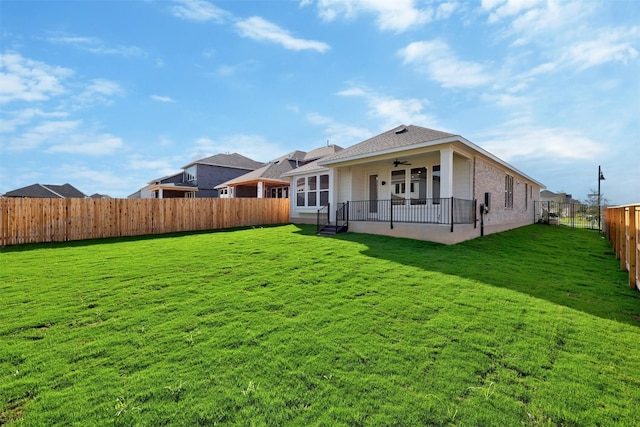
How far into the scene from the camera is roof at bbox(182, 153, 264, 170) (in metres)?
32.7

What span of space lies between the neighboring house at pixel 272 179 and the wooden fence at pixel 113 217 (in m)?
5.21

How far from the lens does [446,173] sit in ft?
34.1

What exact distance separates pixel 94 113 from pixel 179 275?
45.3 feet

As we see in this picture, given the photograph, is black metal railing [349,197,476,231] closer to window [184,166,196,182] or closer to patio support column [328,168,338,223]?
patio support column [328,168,338,223]

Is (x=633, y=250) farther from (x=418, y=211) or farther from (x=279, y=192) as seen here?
(x=279, y=192)

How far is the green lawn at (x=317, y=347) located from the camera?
258cm

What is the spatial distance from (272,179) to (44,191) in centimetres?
3429


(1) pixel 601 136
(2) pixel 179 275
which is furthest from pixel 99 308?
(1) pixel 601 136

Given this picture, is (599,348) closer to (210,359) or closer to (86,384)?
(210,359)

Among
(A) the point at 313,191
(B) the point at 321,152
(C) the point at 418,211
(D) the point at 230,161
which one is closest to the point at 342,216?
(C) the point at 418,211

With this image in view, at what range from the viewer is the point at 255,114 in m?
16.5

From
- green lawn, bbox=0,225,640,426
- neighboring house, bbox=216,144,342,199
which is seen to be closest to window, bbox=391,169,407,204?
A: green lawn, bbox=0,225,640,426

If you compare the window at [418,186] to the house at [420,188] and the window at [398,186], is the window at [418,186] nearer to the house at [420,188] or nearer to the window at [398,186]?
the house at [420,188]

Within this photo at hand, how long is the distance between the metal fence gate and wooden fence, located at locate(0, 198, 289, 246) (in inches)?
839
